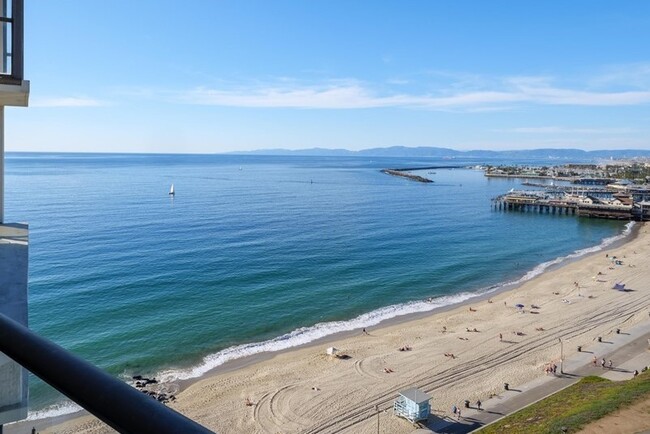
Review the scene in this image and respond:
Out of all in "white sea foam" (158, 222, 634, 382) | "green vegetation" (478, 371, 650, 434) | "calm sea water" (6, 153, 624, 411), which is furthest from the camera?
"calm sea water" (6, 153, 624, 411)

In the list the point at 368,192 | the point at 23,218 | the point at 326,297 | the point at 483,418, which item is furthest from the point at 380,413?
the point at 368,192

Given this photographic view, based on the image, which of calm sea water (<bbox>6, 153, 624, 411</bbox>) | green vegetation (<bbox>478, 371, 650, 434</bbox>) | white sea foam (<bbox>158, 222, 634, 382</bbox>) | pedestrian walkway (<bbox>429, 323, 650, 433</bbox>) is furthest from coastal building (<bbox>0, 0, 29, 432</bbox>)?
calm sea water (<bbox>6, 153, 624, 411</bbox>)

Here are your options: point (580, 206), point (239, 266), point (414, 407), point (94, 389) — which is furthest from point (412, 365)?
point (580, 206)

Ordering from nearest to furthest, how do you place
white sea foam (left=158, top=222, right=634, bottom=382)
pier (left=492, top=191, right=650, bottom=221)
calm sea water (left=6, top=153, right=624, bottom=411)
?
white sea foam (left=158, top=222, right=634, bottom=382) < calm sea water (left=6, top=153, right=624, bottom=411) < pier (left=492, top=191, right=650, bottom=221)

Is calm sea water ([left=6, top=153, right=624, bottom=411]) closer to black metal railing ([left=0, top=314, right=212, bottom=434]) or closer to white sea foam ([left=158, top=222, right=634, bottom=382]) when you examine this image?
white sea foam ([left=158, top=222, right=634, bottom=382])

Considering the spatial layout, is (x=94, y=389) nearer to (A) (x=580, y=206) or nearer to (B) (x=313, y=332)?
(B) (x=313, y=332)

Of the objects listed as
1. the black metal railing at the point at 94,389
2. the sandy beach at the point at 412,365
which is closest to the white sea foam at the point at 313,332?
the sandy beach at the point at 412,365

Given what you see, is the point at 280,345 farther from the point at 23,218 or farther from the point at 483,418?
the point at 23,218
